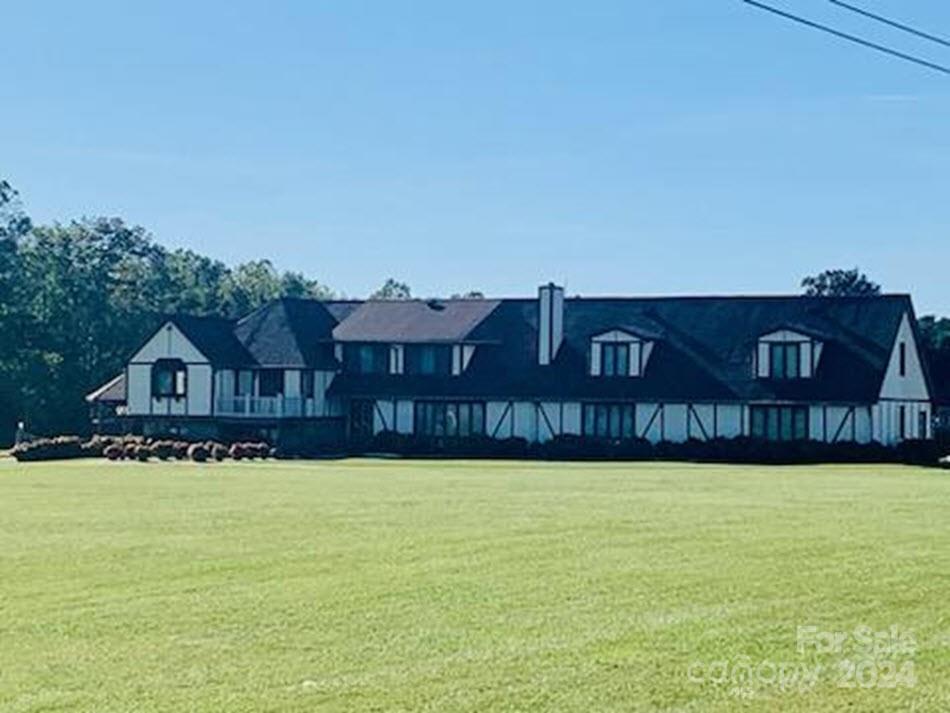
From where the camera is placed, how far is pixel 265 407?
232 ft

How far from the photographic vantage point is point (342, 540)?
22.4 m

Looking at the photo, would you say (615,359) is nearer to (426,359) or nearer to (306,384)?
(426,359)

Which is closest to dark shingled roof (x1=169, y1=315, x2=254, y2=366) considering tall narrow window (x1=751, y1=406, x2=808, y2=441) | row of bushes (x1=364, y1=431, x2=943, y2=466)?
row of bushes (x1=364, y1=431, x2=943, y2=466)

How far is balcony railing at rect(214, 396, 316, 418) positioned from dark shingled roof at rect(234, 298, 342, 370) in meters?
1.44

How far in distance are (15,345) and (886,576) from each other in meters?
69.4

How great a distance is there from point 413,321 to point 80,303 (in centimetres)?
2264

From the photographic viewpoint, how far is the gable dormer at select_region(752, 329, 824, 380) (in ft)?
212

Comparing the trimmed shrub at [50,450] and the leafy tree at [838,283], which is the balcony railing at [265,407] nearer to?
the trimmed shrub at [50,450]

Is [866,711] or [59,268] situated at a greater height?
[59,268]

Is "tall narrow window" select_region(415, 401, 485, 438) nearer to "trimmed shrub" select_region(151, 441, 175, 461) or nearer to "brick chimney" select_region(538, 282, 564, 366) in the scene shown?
"brick chimney" select_region(538, 282, 564, 366)

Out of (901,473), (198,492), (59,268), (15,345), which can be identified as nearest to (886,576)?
(198,492)

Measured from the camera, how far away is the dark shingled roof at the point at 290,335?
7169 cm

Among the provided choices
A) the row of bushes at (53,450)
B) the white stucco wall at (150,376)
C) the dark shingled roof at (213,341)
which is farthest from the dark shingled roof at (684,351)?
the row of bushes at (53,450)

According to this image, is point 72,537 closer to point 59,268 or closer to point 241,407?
point 241,407
